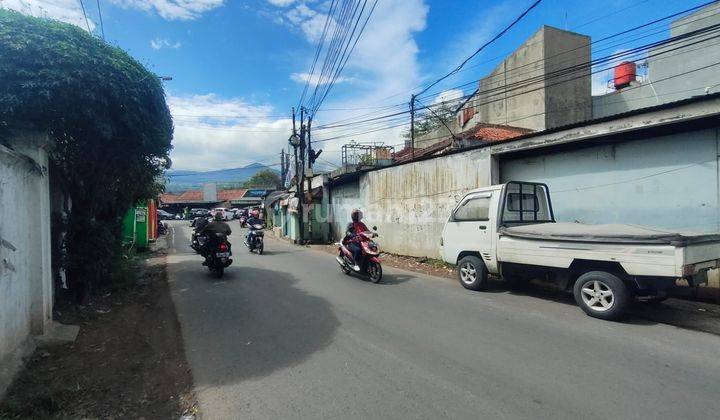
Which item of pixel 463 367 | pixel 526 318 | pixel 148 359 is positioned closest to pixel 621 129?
pixel 526 318

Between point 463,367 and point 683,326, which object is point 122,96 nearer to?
point 463,367

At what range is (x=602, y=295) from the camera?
551 cm

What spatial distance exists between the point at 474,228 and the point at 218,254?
18.6 feet

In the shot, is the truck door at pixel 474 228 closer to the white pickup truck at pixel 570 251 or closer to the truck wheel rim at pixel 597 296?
the white pickup truck at pixel 570 251

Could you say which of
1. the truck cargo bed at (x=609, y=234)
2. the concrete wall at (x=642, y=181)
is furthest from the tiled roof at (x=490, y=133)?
the truck cargo bed at (x=609, y=234)

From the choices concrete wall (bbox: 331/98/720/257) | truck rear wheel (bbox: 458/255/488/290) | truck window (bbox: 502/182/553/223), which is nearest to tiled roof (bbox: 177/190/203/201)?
concrete wall (bbox: 331/98/720/257)

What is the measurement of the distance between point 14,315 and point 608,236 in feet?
23.3

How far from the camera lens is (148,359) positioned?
4.48 meters

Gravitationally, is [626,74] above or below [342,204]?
above

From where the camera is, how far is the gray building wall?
16.2m

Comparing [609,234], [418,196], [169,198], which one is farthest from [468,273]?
[169,198]

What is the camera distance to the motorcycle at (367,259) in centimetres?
867

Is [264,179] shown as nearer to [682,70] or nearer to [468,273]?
[682,70]

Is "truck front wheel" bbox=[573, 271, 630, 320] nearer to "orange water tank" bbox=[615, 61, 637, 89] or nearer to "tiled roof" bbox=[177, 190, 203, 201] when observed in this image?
"orange water tank" bbox=[615, 61, 637, 89]
